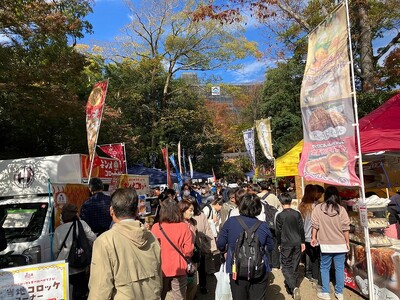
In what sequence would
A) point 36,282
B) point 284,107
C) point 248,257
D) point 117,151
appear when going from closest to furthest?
point 36,282 < point 248,257 < point 117,151 < point 284,107

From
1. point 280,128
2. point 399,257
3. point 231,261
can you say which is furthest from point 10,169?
point 280,128

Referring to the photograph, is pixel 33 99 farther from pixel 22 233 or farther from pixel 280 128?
pixel 280 128

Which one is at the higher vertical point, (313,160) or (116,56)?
(116,56)

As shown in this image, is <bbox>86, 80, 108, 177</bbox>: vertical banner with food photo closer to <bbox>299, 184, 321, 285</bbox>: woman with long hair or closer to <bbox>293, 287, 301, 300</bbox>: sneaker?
<bbox>299, 184, 321, 285</bbox>: woman with long hair

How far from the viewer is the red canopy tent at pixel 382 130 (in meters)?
5.38

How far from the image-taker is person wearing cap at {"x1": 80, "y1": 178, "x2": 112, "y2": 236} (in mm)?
5715

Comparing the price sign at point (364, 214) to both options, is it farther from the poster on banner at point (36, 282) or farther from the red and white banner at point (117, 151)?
the red and white banner at point (117, 151)

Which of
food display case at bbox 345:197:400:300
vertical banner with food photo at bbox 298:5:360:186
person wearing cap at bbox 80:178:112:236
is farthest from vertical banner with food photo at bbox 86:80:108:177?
food display case at bbox 345:197:400:300

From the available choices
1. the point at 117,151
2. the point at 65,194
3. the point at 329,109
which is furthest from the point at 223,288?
the point at 117,151

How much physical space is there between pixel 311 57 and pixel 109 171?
6.92 m

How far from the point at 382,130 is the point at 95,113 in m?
5.66

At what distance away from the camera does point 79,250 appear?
4094mm

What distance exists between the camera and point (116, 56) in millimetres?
28766

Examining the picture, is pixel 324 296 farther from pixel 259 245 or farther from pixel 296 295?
pixel 259 245
